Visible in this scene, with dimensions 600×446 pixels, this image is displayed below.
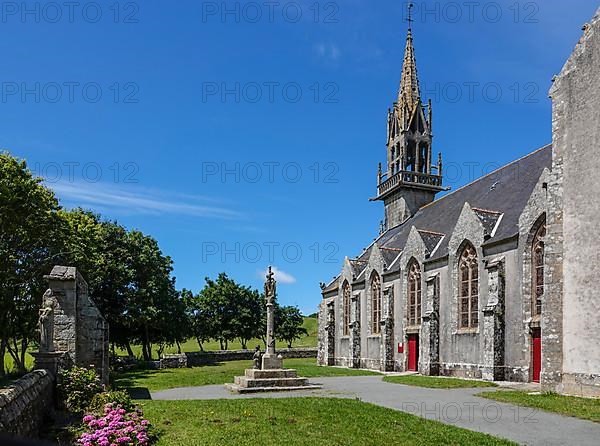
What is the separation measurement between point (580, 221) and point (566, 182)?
5.39 ft

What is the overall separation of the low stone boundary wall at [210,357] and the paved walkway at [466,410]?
16391 mm

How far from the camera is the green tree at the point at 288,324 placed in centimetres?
6781

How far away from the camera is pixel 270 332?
76.7ft

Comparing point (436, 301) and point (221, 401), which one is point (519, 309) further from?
point (221, 401)

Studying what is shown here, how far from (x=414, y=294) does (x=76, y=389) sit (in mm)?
23613

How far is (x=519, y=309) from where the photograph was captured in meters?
24.3

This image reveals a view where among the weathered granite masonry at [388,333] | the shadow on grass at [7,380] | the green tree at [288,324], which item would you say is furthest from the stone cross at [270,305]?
the green tree at [288,324]

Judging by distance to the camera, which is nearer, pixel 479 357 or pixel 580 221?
pixel 580 221

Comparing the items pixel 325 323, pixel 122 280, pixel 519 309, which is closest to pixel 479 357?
pixel 519 309

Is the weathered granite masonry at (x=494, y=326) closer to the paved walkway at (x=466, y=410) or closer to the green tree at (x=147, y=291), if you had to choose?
the paved walkway at (x=466, y=410)

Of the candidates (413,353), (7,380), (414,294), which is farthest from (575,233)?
(7,380)

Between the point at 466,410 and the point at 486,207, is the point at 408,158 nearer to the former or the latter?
the point at 486,207

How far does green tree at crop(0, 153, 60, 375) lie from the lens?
25.1 metres

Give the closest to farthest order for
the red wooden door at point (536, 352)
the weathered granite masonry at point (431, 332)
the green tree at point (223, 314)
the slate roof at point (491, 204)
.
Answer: the red wooden door at point (536, 352), the slate roof at point (491, 204), the weathered granite masonry at point (431, 332), the green tree at point (223, 314)
